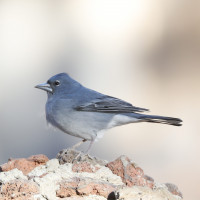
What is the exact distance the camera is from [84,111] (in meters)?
3.99

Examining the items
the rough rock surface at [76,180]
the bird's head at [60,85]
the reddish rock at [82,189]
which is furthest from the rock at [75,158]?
the bird's head at [60,85]

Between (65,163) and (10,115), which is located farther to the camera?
(10,115)

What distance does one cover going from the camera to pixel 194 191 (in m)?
5.65

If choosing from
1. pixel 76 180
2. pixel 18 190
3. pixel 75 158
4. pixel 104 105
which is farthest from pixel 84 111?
pixel 18 190

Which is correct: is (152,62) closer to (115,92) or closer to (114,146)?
(115,92)

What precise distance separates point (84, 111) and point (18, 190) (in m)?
1.61

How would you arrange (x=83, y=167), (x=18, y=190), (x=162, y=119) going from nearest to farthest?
(x=18, y=190) → (x=83, y=167) → (x=162, y=119)

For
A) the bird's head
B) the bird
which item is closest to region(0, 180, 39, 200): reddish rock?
the bird

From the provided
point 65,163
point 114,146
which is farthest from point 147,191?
point 114,146

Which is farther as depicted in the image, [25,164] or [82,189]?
[25,164]

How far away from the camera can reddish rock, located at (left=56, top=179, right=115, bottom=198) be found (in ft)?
8.01

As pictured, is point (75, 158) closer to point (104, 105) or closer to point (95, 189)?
point (95, 189)

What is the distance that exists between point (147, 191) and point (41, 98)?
13.8 ft

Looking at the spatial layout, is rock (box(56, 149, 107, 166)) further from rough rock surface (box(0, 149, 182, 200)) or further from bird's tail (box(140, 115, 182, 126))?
bird's tail (box(140, 115, 182, 126))
